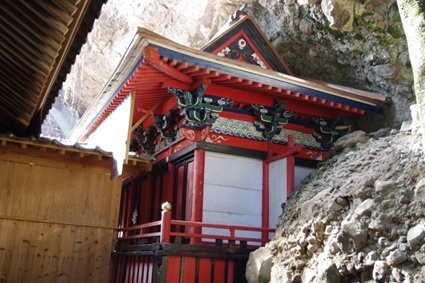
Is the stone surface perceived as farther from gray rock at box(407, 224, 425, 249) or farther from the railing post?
the railing post

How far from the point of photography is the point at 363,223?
4793 mm

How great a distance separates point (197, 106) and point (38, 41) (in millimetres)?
3702

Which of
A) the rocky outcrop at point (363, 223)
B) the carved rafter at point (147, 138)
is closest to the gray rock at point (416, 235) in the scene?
the rocky outcrop at point (363, 223)

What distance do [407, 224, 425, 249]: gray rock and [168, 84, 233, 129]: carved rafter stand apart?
4.08 metres

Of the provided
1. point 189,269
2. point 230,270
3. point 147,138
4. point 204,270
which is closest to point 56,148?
point 147,138

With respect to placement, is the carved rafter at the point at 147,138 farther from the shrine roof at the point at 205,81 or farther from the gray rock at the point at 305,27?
the gray rock at the point at 305,27

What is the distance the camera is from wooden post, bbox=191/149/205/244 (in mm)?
7324

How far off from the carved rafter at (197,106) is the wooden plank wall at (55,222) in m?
2.00

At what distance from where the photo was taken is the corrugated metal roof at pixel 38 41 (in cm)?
371

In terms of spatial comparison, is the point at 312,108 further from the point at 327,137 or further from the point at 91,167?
the point at 91,167

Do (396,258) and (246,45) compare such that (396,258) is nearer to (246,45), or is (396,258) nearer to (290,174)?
(290,174)

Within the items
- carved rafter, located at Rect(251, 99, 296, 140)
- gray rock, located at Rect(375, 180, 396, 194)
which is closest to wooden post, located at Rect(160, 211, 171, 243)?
carved rafter, located at Rect(251, 99, 296, 140)

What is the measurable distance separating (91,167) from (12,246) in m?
1.85

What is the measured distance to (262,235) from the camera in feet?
24.7
